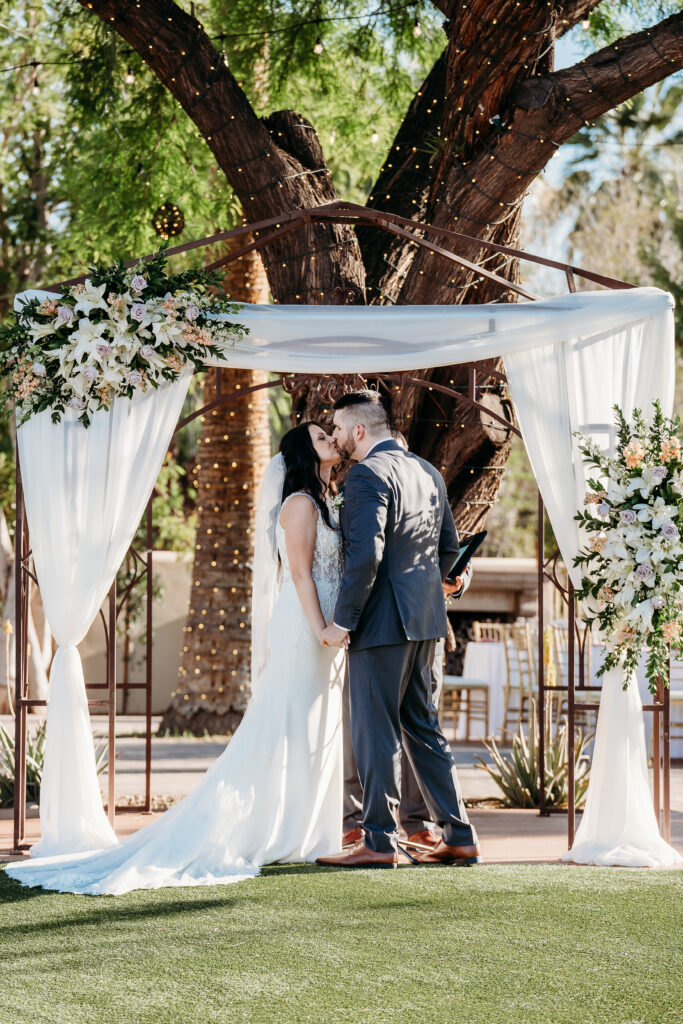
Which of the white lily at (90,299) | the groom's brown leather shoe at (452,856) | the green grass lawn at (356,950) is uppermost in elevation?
the white lily at (90,299)

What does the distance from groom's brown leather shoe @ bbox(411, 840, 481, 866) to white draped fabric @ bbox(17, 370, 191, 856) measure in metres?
1.52

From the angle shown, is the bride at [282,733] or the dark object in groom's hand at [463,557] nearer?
the bride at [282,733]

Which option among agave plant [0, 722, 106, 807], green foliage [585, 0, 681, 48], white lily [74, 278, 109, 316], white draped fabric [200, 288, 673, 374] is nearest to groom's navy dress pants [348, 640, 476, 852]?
white draped fabric [200, 288, 673, 374]

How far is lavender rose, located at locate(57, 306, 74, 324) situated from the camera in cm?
577

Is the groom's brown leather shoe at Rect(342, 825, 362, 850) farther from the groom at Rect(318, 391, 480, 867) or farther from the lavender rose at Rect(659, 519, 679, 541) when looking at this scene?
the lavender rose at Rect(659, 519, 679, 541)

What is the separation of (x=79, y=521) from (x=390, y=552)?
1.57 metres

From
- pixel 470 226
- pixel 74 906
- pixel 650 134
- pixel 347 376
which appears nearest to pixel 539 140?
pixel 470 226

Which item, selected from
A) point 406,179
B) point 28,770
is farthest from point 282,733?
point 406,179

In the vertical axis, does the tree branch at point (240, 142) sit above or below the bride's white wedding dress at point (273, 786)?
above

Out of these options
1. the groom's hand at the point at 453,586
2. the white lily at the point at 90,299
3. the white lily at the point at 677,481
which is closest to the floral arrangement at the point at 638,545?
the white lily at the point at 677,481

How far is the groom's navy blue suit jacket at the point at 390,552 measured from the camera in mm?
5398

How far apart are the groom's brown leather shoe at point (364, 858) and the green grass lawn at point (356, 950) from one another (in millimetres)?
86

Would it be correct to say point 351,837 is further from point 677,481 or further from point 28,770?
point 28,770

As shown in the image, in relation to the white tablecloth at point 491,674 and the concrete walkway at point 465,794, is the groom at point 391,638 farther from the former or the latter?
the white tablecloth at point 491,674
